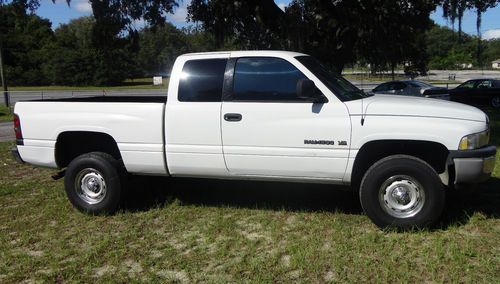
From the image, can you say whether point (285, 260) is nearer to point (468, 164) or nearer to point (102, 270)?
point (102, 270)

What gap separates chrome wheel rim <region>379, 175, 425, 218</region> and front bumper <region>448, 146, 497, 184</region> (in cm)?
37

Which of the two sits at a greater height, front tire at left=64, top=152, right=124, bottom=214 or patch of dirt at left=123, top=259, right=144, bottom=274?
front tire at left=64, top=152, right=124, bottom=214

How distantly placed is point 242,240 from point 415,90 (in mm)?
17399

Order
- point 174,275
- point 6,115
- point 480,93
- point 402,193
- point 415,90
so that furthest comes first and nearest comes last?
1. point 480,93
2. point 6,115
3. point 415,90
4. point 402,193
5. point 174,275

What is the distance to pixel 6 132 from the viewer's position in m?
16.0

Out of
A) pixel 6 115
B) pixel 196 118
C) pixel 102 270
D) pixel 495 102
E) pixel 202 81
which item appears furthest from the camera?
pixel 495 102

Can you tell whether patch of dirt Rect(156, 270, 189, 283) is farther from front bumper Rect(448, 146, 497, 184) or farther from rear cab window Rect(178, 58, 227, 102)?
front bumper Rect(448, 146, 497, 184)

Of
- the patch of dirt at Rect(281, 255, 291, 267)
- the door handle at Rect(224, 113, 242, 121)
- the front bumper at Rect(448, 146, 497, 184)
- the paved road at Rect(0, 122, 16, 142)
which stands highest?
the door handle at Rect(224, 113, 242, 121)

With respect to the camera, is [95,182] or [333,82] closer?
[333,82]

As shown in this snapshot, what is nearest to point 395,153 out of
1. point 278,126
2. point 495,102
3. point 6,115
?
point 278,126

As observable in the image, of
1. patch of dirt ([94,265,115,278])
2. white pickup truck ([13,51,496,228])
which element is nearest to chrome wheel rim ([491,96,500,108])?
white pickup truck ([13,51,496,228])

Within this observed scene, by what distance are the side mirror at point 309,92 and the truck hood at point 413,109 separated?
0.87ft

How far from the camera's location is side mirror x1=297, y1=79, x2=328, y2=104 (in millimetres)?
5026

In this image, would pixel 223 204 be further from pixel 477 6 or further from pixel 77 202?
pixel 477 6
